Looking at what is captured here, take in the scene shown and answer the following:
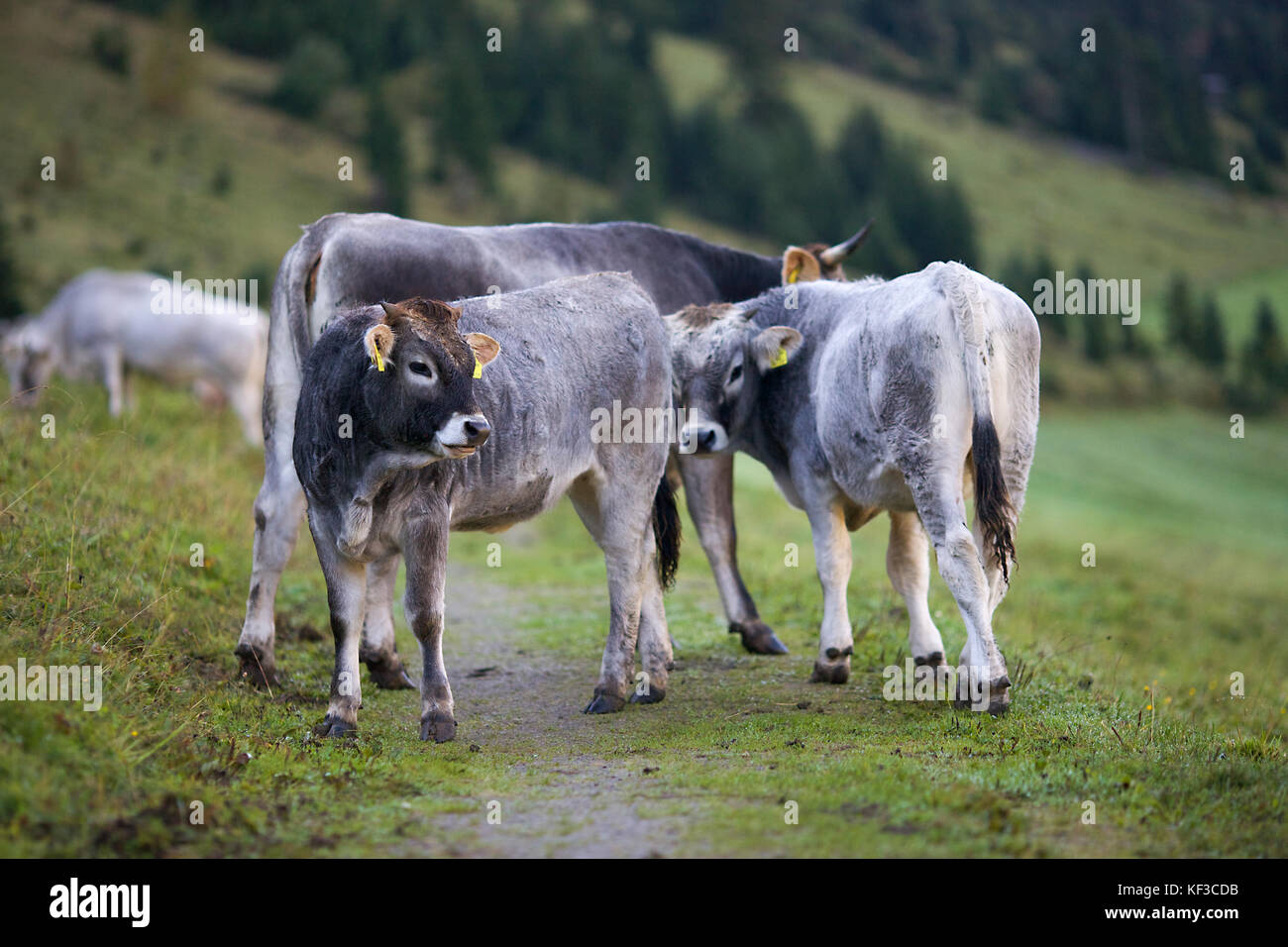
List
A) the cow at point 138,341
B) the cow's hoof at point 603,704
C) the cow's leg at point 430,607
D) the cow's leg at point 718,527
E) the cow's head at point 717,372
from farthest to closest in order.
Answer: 1. the cow at point 138,341
2. the cow's leg at point 718,527
3. the cow's head at point 717,372
4. the cow's hoof at point 603,704
5. the cow's leg at point 430,607

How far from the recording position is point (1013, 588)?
17.1m

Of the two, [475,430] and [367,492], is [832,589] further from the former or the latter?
[367,492]

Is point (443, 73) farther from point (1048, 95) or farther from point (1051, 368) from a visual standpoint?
point (1048, 95)

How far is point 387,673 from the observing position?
9.05 meters

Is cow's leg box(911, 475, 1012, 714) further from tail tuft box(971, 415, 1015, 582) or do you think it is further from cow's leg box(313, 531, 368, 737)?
cow's leg box(313, 531, 368, 737)

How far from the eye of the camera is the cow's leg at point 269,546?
8.70 m

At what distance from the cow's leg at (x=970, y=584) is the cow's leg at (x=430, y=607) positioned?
9.49 feet

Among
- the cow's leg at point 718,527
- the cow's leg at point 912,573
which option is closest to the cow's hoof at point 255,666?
the cow's leg at point 718,527

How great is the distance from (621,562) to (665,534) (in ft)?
2.95

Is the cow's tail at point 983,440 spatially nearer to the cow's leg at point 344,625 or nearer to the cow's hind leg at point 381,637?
the cow's leg at point 344,625

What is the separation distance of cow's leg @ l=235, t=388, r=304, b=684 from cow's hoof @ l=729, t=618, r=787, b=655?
144 inches

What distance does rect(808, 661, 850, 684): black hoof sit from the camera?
928 cm
